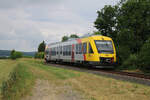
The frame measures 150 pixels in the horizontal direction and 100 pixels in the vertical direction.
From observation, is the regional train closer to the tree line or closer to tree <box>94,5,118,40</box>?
the tree line

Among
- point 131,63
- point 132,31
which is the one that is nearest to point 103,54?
point 131,63

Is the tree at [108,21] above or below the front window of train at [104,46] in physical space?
above

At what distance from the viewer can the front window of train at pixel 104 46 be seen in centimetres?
1801

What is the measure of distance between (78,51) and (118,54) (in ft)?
13.8

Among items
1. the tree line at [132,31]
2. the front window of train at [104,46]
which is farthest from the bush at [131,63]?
the front window of train at [104,46]

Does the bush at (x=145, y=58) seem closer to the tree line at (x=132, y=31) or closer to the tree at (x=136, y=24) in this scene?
the tree line at (x=132, y=31)

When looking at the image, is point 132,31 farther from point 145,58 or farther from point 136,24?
point 145,58

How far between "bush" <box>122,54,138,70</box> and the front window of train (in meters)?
1.77

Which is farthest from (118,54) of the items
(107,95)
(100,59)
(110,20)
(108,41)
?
(107,95)

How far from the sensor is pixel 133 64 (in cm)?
1834

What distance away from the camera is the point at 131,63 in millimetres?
18500

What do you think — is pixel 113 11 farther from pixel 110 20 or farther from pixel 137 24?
pixel 137 24

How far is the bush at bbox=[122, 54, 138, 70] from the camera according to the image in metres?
17.9

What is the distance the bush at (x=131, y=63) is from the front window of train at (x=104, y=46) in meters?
1.77
